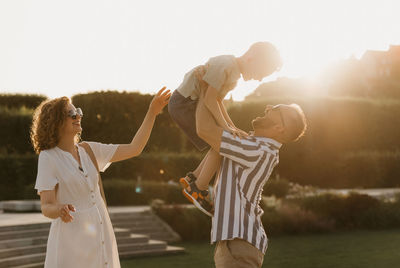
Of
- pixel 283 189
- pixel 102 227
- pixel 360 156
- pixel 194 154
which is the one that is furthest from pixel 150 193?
pixel 102 227

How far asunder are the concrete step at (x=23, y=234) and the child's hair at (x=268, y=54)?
28.4ft

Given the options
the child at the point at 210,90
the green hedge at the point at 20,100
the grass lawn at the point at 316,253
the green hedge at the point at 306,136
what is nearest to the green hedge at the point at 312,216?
the grass lawn at the point at 316,253

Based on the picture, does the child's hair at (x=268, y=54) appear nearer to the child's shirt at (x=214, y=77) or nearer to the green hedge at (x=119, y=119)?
the child's shirt at (x=214, y=77)

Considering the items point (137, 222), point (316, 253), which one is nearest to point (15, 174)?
point (137, 222)

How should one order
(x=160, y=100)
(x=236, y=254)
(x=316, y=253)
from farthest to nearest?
(x=316, y=253), (x=160, y=100), (x=236, y=254)

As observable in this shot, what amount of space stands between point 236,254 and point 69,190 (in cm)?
122

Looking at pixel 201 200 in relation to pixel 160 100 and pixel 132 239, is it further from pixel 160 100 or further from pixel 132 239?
pixel 132 239

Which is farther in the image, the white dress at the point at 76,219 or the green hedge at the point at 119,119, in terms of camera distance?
the green hedge at the point at 119,119

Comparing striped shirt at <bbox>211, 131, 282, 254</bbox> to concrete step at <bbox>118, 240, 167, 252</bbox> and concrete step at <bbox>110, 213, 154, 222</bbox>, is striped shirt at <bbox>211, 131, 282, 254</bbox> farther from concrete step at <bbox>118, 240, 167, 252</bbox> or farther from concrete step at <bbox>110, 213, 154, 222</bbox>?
concrete step at <bbox>110, 213, 154, 222</bbox>

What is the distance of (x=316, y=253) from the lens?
1226 cm

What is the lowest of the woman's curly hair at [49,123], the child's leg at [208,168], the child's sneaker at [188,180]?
the child's sneaker at [188,180]

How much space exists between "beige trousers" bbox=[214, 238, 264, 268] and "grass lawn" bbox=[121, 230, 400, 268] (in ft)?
25.0

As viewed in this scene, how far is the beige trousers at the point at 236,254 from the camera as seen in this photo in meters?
3.21

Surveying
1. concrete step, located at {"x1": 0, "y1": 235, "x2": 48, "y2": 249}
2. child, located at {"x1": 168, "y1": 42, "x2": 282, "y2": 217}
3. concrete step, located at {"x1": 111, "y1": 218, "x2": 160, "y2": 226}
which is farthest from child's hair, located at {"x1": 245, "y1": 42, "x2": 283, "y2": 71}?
concrete step, located at {"x1": 111, "y1": 218, "x2": 160, "y2": 226}
